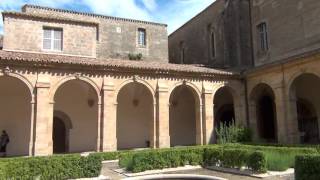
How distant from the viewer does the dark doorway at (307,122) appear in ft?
67.9

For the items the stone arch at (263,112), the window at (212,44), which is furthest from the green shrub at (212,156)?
the window at (212,44)

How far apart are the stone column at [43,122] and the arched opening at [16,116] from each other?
9.97ft

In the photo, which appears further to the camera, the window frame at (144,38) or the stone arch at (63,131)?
the window frame at (144,38)

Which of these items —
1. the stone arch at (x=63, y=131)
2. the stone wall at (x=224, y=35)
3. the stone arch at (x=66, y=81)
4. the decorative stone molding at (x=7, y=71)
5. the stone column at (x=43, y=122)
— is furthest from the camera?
the stone wall at (x=224, y=35)

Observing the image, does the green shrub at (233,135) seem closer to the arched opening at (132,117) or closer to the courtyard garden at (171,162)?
the arched opening at (132,117)

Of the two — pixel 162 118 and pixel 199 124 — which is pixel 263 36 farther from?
pixel 162 118

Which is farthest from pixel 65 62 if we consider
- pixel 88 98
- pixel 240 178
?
pixel 240 178

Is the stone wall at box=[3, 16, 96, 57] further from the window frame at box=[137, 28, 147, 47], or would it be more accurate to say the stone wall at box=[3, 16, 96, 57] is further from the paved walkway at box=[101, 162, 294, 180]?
the paved walkway at box=[101, 162, 294, 180]

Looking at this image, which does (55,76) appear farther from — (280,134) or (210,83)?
(280,134)

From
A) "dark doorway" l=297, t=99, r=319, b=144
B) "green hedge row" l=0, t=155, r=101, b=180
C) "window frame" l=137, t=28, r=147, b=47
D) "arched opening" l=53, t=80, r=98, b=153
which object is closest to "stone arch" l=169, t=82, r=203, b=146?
"window frame" l=137, t=28, r=147, b=47

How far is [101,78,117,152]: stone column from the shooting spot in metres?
17.9

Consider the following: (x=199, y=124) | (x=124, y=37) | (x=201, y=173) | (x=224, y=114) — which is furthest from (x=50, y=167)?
(x=124, y=37)

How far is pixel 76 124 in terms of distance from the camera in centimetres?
2130

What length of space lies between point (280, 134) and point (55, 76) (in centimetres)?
1195
